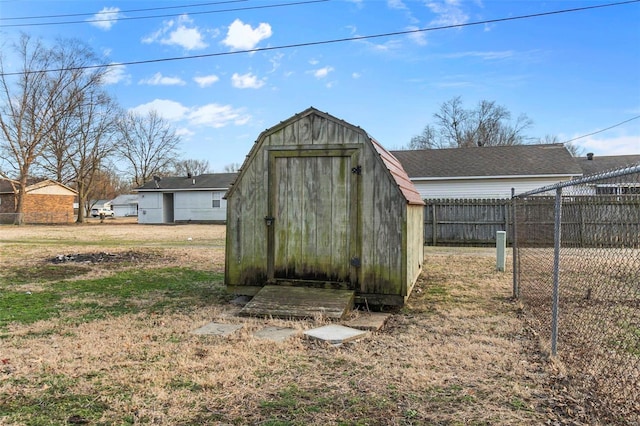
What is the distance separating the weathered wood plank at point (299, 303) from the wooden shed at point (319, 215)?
0.19 meters

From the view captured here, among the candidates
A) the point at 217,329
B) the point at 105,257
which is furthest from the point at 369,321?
the point at 105,257

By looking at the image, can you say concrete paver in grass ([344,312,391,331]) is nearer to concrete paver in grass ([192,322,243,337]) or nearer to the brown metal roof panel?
concrete paver in grass ([192,322,243,337])

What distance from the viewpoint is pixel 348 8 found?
11914 millimetres

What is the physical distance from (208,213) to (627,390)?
3431 centimetres

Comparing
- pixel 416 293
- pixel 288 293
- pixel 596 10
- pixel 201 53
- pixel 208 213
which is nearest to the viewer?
pixel 288 293

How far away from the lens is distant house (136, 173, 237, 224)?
115ft

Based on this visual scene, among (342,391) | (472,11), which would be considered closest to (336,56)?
(472,11)

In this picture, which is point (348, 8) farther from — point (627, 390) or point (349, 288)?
point (627, 390)

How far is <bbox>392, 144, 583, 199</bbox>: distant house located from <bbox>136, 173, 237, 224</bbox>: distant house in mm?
18037

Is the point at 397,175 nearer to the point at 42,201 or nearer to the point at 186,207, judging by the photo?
the point at 186,207

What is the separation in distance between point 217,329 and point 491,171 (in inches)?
689

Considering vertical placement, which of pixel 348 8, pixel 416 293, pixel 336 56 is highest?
pixel 348 8

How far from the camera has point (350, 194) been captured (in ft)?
20.4

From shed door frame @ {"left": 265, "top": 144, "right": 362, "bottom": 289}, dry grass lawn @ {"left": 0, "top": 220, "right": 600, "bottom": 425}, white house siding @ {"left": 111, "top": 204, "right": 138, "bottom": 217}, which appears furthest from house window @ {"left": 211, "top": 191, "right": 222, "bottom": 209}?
white house siding @ {"left": 111, "top": 204, "right": 138, "bottom": 217}
